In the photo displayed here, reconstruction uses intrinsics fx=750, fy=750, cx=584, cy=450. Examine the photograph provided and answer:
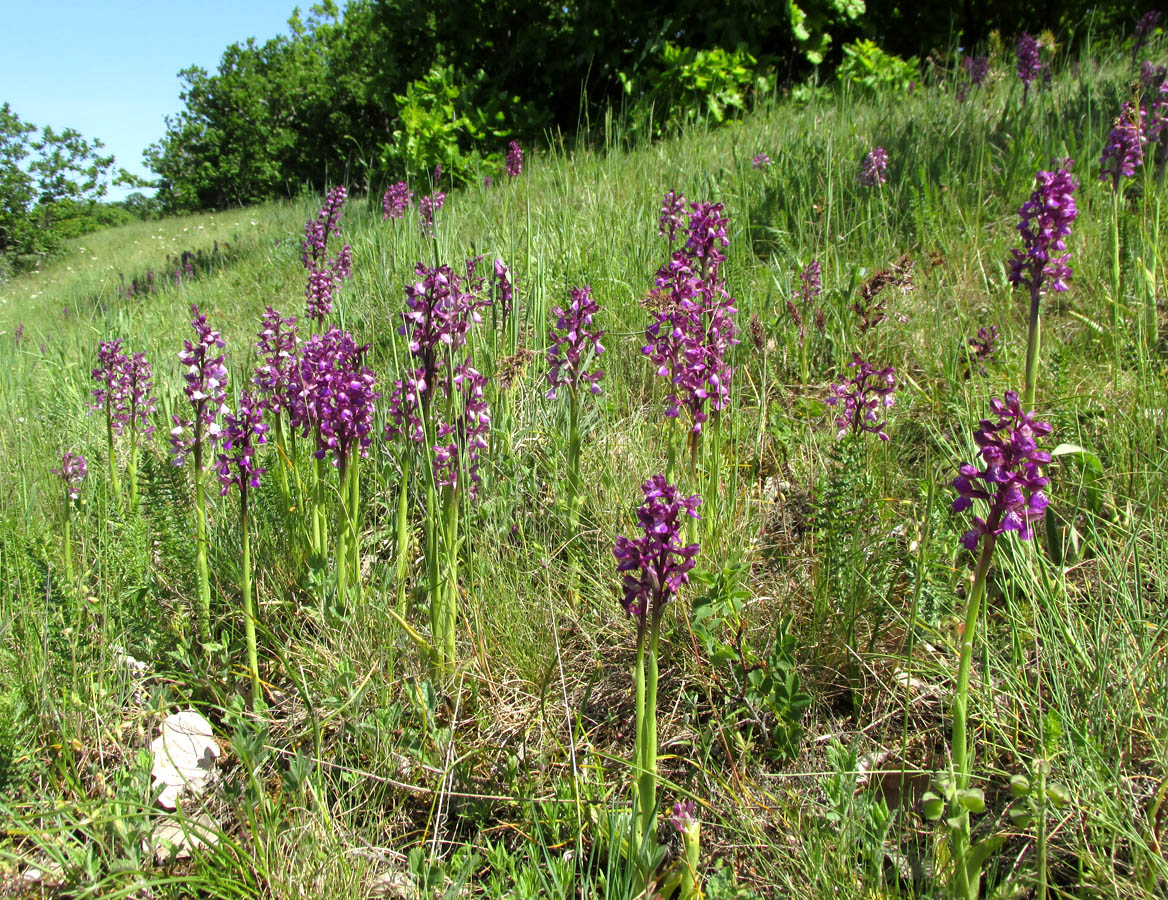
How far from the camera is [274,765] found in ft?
6.49

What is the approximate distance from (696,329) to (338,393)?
107cm

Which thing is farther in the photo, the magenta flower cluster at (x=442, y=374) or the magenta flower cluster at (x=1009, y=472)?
the magenta flower cluster at (x=442, y=374)

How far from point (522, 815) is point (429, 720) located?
34cm

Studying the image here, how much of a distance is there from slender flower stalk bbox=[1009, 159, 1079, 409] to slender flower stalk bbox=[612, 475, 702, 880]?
4.64 feet

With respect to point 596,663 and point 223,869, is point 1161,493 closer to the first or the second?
point 596,663

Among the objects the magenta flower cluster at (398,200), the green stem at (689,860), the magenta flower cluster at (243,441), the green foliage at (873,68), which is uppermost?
A: the green foliage at (873,68)

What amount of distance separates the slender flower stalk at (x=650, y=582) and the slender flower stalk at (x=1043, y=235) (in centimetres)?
141

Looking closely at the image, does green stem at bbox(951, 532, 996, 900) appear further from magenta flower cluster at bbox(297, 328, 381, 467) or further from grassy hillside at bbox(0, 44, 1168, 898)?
magenta flower cluster at bbox(297, 328, 381, 467)

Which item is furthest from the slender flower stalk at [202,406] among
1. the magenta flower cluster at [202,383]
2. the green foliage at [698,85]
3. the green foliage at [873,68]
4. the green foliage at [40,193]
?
the green foliage at [40,193]

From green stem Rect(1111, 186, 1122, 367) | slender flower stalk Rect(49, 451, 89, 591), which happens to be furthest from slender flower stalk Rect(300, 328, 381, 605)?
green stem Rect(1111, 186, 1122, 367)

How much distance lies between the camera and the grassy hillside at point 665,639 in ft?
5.02

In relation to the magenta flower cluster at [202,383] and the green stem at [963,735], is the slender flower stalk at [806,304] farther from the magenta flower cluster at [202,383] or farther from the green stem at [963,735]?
the magenta flower cluster at [202,383]

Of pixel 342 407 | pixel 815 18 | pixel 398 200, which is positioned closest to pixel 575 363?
pixel 342 407

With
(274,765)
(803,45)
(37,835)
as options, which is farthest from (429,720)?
(803,45)
